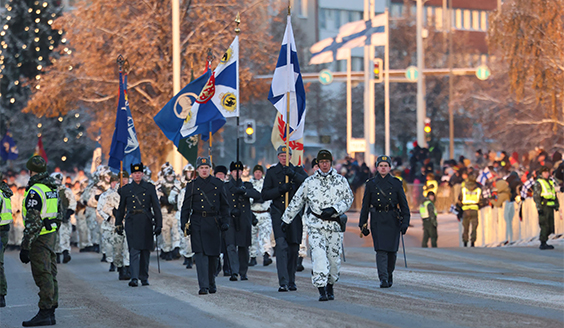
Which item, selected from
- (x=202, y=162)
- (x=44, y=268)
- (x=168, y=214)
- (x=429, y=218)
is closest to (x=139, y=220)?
(x=202, y=162)

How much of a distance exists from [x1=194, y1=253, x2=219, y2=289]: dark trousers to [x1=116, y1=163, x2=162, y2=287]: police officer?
176 centimetres

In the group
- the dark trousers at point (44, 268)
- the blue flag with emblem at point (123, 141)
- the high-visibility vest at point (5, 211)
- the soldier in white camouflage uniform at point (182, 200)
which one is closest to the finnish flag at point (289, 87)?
the soldier in white camouflage uniform at point (182, 200)

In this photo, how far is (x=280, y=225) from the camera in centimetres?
1527

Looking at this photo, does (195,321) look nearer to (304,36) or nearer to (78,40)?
(78,40)

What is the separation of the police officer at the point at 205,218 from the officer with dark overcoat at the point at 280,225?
702mm

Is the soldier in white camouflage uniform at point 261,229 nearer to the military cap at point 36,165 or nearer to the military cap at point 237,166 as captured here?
the military cap at point 237,166

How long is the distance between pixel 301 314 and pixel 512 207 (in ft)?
52.1

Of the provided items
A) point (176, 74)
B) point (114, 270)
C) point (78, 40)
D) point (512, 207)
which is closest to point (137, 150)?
point (114, 270)

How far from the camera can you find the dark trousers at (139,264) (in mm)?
16766

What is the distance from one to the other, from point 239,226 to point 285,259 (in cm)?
252

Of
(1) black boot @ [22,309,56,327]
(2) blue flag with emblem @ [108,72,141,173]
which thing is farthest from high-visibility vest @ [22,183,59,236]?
(2) blue flag with emblem @ [108,72,141,173]

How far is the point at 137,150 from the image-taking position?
72.8ft

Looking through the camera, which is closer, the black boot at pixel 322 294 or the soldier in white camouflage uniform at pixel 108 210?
the black boot at pixel 322 294

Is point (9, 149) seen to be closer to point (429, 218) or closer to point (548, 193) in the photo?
point (429, 218)
